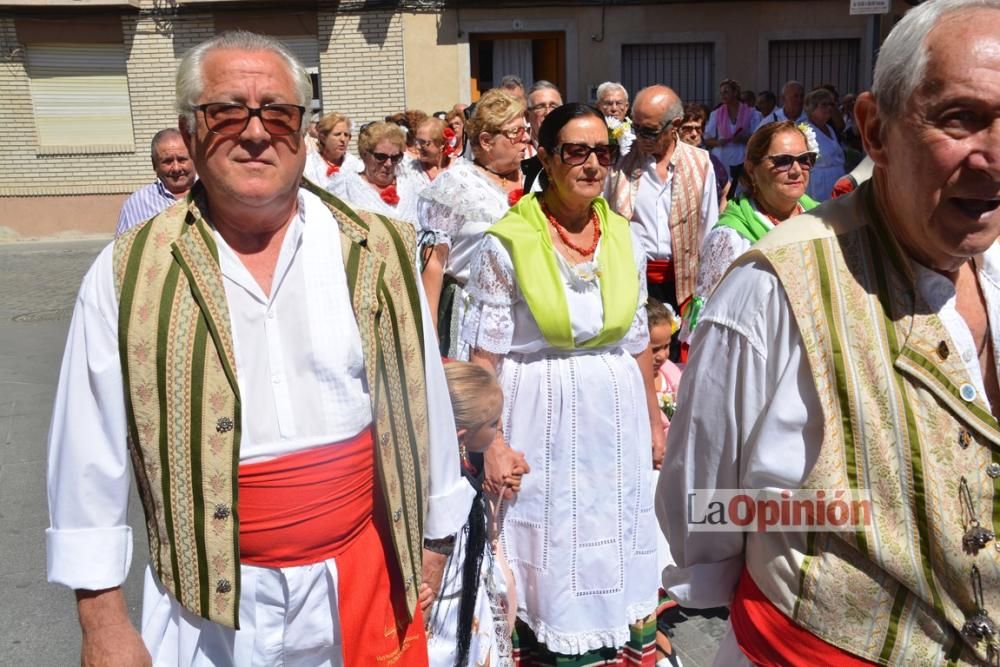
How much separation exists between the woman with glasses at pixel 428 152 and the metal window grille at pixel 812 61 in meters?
10.6

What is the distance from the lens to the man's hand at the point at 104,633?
2051 mm

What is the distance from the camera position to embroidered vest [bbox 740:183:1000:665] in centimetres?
162

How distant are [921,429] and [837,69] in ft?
56.3

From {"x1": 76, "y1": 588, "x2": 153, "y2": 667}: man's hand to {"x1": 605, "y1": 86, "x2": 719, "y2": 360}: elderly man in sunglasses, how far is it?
388 cm

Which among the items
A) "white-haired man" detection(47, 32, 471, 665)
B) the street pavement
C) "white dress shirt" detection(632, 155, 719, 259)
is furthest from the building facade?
"white-haired man" detection(47, 32, 471, 665)

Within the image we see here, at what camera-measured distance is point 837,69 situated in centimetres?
1731

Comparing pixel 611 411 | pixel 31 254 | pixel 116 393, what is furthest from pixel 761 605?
pixel 31 254

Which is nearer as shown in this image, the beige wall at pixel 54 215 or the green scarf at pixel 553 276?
the green scarf at pixel 553 276

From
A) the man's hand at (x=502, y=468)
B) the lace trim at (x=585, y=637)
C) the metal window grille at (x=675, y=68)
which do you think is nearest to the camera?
the man's hand at (x=502, y=468)

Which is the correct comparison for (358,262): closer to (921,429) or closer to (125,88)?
(921,429)

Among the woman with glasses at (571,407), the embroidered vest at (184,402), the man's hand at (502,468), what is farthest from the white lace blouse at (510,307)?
the embroidered vest at (184,402)

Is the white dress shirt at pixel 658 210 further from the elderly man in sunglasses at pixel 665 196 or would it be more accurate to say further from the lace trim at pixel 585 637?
the lace trim at pixel 585 637

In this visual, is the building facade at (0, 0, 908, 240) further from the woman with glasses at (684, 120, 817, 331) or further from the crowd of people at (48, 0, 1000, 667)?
the crowd of people at (48, 0, 1000, 667)

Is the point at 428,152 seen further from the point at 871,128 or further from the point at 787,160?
the point at 871,128
